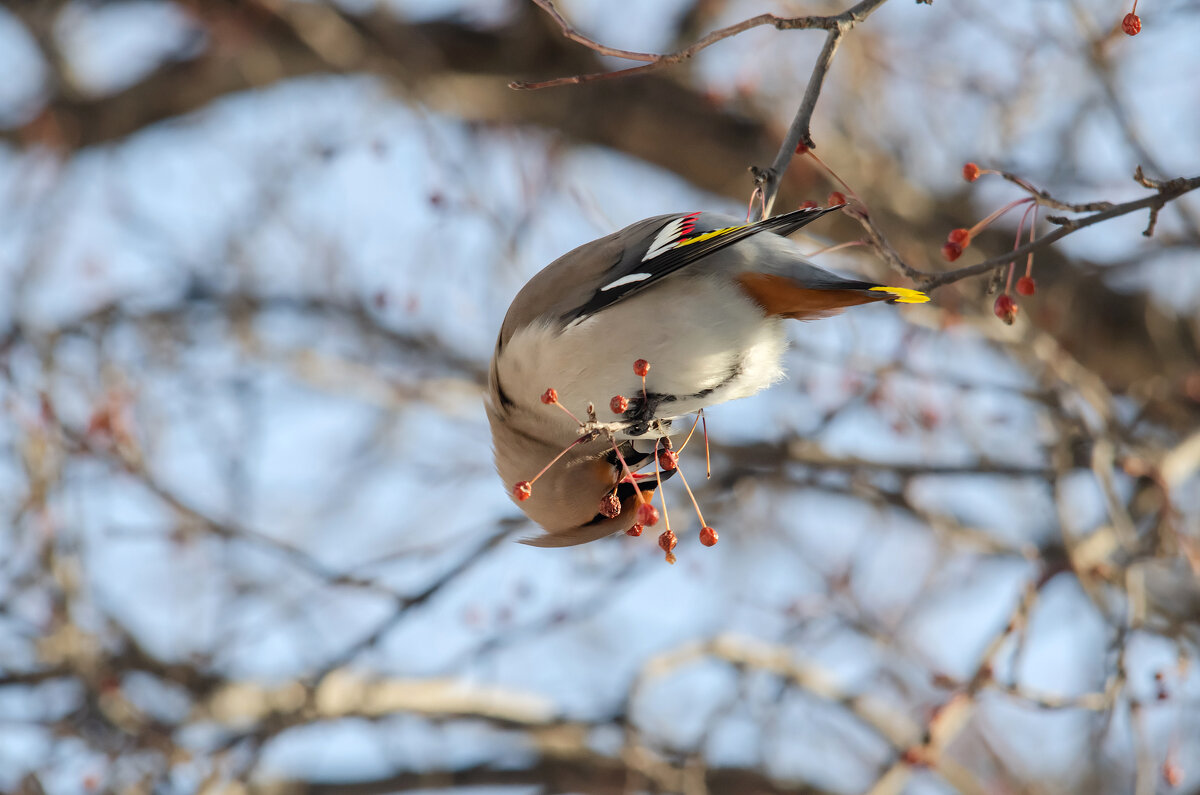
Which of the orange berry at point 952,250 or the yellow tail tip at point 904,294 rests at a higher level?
the orange berry at point 952,250

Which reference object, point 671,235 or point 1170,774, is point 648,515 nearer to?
point 671,235

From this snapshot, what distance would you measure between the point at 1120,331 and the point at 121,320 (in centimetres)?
545

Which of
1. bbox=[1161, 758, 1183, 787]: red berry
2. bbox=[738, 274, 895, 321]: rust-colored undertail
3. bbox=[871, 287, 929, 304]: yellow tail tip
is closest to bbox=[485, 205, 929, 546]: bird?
bbox=[738, 274, 895, 321]: rust-colored undertail

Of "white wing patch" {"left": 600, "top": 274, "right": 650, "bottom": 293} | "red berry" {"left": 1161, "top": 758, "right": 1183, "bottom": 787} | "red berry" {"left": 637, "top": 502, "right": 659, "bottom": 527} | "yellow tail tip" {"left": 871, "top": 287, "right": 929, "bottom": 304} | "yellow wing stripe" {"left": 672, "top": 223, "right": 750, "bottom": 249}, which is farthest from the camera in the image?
"red berry" {"left": 1161, "top": 758, "right": 1183, "bottom": 787}

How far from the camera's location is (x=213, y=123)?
709 centimetres

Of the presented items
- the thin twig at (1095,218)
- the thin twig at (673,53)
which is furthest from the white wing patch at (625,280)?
the thin twig at (1095,218)

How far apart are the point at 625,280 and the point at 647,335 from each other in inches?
6.6

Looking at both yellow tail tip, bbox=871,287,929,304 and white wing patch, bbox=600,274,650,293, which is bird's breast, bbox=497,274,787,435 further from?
yellow tail tip, bbox=871,287,929,304

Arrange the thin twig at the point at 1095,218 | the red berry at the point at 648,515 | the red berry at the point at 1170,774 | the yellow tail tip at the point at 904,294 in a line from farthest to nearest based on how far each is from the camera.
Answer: the red berry at the point at 1170,774 < the red berry at the point at 648,515 < the yellow tail tip at the point at 904,294 < the thin twig at the point at 1095,218

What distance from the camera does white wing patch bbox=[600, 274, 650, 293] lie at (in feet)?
9.41

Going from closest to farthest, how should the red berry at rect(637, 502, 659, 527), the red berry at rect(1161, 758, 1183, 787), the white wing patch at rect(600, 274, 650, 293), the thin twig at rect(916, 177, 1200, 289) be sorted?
1. the thin twig at rect(916, 177, 1200, 289)
2. the red berry at rect(637, 502, 659, 527)
3. the white wing patch at rect(600, 274, 650, 293)
4. the red berry at rect(1161, 758, 1183, 787)

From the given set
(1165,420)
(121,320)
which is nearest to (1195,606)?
(1165,420)

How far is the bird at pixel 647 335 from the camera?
281 centimetres

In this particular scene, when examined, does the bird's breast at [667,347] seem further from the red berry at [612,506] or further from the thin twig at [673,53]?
the thin twig at [673,53]
